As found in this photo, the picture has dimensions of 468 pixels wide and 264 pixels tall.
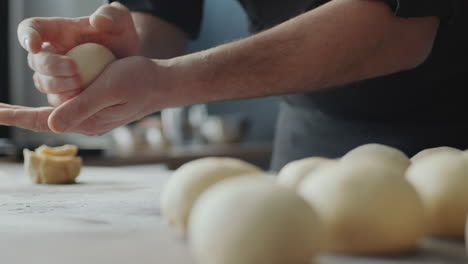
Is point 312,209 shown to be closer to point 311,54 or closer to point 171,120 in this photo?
point 311,54

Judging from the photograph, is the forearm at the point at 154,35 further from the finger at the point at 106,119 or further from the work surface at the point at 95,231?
the work surface at the point at 95,231

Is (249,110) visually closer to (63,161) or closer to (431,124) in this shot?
(431,124)

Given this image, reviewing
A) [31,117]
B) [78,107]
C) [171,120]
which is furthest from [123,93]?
[171,120]

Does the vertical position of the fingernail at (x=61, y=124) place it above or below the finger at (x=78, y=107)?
below

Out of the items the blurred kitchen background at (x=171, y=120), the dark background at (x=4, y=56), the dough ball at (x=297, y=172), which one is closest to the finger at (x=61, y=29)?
the dough ball at (x=297, y=172)

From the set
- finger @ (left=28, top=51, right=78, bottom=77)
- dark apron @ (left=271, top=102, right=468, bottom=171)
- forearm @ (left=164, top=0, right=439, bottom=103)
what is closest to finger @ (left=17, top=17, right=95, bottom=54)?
finger @ (left=28, top=51, right=78, bottom=77)

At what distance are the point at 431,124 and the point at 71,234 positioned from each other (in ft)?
3.64

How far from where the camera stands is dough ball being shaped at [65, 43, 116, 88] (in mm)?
1184

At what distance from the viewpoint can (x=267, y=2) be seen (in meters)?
1.68

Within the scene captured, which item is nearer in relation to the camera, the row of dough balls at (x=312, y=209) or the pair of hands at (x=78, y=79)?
the row of dough balls at (x=312, y=209)

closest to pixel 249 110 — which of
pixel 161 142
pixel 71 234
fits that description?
pixel 161 142

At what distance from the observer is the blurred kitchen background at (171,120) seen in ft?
11.0

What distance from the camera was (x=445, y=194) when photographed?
62cm

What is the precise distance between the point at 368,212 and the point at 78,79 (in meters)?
0.82
